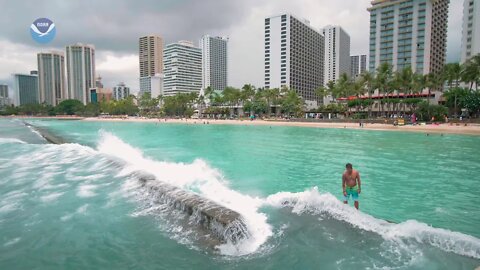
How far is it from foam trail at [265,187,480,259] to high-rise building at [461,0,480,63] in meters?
103

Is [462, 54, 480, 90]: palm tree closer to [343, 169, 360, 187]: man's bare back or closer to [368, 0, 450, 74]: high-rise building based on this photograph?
[368, 0, 450, 74]: high-rise building

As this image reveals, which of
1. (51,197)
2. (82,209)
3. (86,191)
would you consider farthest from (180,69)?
(82,209)

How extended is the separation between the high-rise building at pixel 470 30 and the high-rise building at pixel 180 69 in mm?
136582

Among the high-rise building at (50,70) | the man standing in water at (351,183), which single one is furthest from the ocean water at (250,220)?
the high-rise building at (50,70)

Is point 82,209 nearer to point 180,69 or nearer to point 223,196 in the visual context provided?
point 223,196

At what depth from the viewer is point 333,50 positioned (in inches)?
6875

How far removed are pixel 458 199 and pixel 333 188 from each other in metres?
4.41

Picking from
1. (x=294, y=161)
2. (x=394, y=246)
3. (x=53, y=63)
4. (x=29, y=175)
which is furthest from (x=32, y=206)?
(x=53, y=63)

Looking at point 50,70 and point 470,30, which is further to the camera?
point 50,70

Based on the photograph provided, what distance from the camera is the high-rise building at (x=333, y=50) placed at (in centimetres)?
17350

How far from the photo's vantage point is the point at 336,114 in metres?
81.0

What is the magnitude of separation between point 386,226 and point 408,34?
400 ft

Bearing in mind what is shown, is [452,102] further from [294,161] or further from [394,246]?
[394,246]

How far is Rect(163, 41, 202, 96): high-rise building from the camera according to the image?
184 metres
